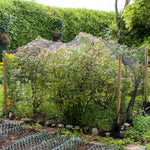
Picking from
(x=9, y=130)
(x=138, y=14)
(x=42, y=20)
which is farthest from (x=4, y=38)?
(x=138, y=14)

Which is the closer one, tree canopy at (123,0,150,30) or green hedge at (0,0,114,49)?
green hedge at (0,0,114,49)

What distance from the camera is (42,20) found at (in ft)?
32.9

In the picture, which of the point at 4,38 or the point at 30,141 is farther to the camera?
the point at 4,38

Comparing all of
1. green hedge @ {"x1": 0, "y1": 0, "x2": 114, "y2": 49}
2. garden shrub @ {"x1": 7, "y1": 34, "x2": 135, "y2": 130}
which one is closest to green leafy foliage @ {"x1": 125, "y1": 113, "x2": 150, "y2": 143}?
garden shrub @ {"x1": 7, "y1": 34, "x2": 135, "y2": 130}

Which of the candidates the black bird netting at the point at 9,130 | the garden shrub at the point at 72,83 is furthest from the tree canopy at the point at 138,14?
the black bird netting at the point at 9,130

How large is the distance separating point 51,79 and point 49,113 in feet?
2.47

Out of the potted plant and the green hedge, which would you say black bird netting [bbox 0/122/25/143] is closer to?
the potted plant

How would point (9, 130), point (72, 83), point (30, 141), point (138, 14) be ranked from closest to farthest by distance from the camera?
point (30, 141) < point (9, 130) < point (72, 83) < point (138, 14)

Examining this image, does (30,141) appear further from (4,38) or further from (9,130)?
(4,38)

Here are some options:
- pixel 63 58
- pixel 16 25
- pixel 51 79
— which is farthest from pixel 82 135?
pixel 16 25

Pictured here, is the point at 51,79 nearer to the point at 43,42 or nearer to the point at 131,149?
the point at 43,42

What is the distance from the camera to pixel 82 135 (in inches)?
140

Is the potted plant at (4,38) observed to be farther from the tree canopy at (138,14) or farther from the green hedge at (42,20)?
the tree canopy at (138,14)

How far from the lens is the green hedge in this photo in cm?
864
